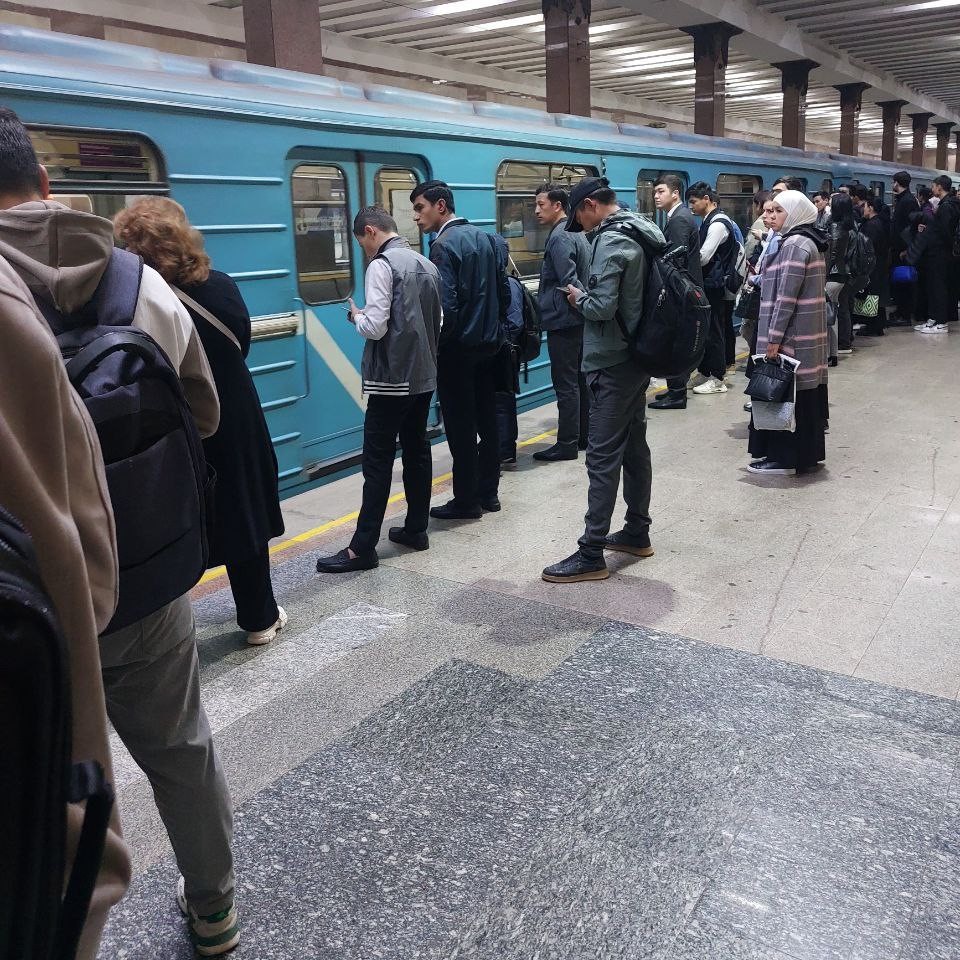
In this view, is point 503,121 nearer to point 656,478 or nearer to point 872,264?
point 656,478

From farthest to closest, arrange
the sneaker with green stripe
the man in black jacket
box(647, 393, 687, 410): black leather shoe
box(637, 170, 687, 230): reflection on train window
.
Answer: the man in black jacket
box(637, 170, 687, 230): reflection on train window
box(647, 393, 687, 410): black leather shoe
the sneaker with green stripe

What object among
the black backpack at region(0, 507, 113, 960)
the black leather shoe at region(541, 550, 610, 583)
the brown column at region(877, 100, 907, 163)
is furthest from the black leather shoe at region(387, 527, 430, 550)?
the brown column at region(877, 100, 907, 163)

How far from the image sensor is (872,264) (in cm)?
940

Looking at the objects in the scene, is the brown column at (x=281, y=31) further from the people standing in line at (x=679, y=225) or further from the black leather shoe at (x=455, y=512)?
the black leather shoe at (x=455, y=512)

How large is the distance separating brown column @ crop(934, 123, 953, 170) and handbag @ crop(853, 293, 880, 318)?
22.7 metres

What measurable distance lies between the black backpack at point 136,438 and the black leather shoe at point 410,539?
277 cm

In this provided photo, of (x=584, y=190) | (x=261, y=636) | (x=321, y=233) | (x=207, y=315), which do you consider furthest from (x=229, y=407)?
(x=321, y=233)

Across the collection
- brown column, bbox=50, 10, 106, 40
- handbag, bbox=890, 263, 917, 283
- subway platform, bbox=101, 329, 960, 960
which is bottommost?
subway platform, bbox=101, 329, 960, 960

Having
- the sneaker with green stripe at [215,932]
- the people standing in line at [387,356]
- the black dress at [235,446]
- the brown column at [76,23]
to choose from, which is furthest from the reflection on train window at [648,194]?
the sneaker with green stripe at [215,932]

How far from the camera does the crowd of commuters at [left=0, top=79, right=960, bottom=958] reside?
104 cm

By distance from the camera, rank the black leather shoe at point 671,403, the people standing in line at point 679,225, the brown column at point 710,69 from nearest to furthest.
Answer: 1. the people standing in line at point 679,225
2. the black leather shoe at point 671,403
3. the brown column at point 710,69

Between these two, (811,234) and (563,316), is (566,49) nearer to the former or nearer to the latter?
(563,316)

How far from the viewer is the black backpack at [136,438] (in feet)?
5.16

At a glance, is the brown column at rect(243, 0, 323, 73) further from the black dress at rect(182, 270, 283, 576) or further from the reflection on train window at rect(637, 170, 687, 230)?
the black dress at rect(182, 270, 283, 576)
